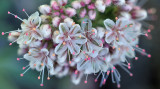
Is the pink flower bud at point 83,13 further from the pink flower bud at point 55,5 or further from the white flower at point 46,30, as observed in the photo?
the white flower at point 46,30

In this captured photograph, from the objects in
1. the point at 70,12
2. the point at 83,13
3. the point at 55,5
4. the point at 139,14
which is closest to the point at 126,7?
the point at 139,14

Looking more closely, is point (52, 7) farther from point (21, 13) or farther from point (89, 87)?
point (89, 87)

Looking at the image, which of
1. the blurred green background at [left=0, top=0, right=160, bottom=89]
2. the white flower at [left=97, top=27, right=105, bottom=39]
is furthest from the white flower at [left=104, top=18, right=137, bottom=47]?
the blurred green background at [left=0, top=0, right=160, bottom=89]

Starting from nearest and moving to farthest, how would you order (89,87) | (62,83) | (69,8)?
(69,8)
(62,83)
(89,87)

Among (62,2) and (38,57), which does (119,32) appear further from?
(38,57)

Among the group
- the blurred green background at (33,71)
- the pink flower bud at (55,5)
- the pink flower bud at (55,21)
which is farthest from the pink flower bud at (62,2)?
the blurred green background at (33,71)

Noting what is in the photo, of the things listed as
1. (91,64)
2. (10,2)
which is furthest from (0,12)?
(91,64)
